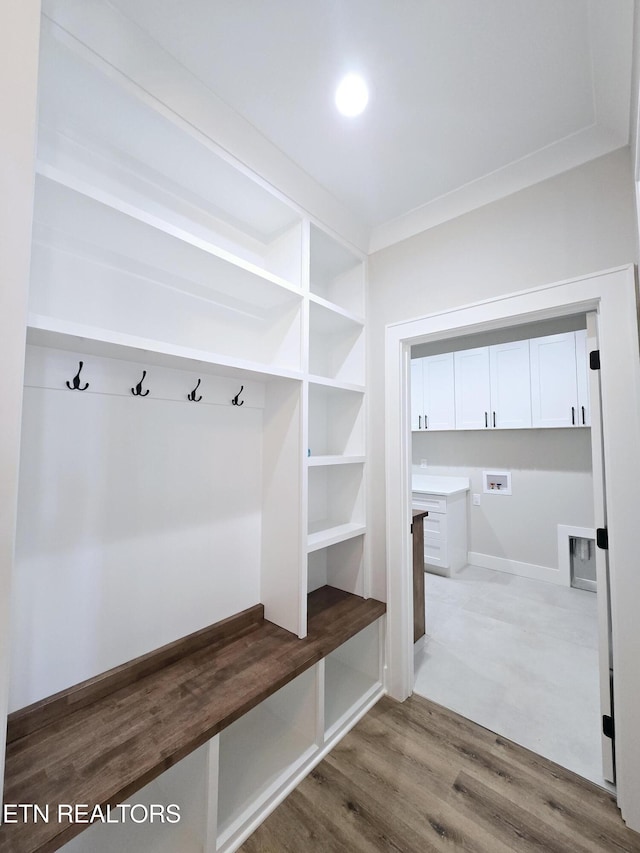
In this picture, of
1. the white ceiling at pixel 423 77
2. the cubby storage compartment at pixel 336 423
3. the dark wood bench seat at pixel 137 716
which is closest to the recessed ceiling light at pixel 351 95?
the white ceiling at pixel 423 77

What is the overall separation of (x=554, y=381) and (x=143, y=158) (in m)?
3.79

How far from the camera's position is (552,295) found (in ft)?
5.00

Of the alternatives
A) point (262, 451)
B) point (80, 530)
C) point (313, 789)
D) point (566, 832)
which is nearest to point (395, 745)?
point (313, 789)

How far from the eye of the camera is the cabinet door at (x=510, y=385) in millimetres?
3658

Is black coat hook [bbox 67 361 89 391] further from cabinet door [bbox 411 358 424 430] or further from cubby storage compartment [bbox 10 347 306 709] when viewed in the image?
cabinet door [bbox 411 358 424 430]

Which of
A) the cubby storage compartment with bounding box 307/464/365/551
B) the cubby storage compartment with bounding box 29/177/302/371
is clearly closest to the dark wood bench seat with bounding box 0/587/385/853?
the cubby storage compartment with bounding box 307/464/365/551

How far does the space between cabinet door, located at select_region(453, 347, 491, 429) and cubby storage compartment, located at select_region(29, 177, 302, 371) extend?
9.82 feet

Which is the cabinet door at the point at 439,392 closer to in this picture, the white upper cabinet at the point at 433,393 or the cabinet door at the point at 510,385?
the white upper cabinet at the point at 433,393

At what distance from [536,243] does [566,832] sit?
2375 millimetres

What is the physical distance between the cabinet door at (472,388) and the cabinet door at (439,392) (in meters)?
0.07

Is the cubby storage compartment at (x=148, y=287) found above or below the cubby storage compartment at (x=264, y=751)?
above

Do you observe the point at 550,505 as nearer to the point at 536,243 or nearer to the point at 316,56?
the point at 536,243

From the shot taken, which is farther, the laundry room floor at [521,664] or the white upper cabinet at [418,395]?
the white upper cabinet at [418,395]

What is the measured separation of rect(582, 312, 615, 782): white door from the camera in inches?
56.3
